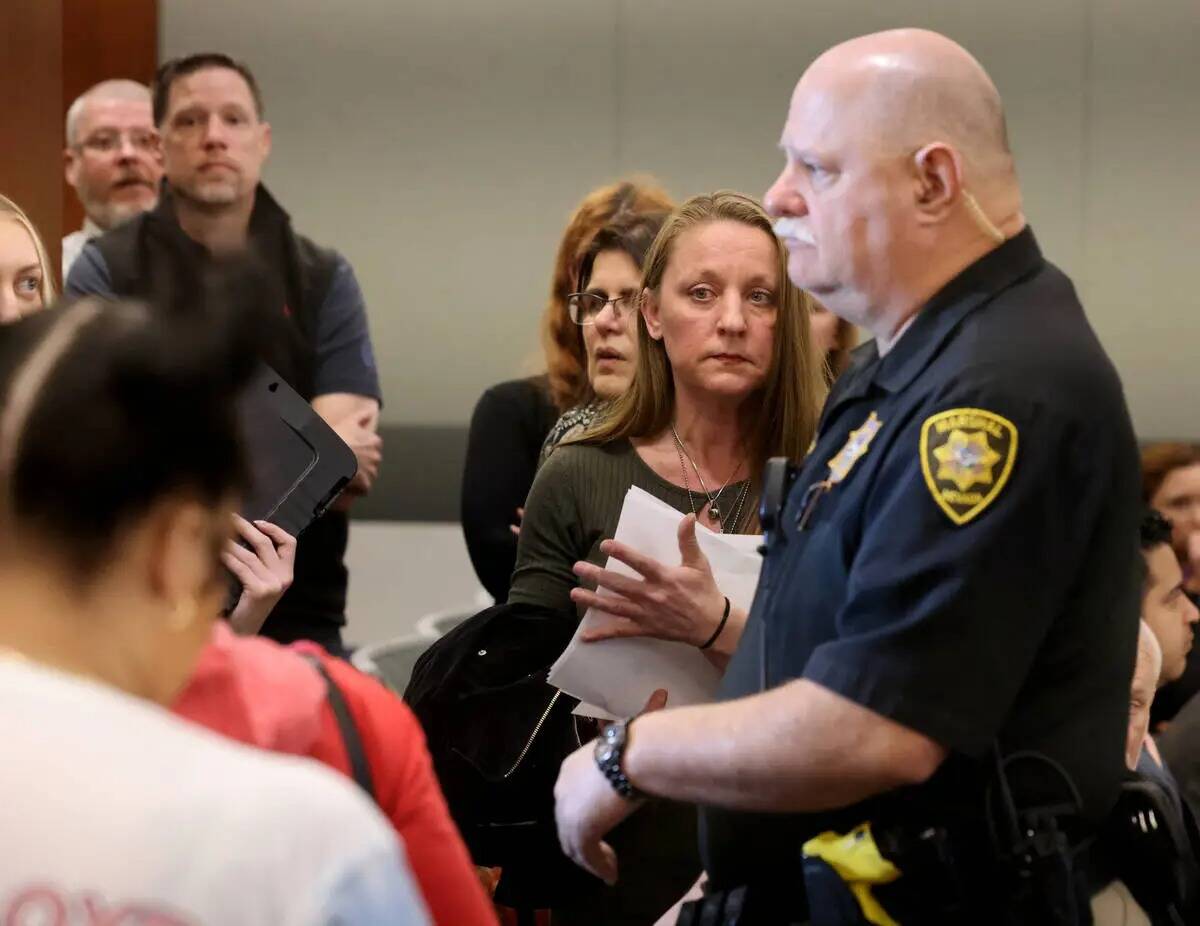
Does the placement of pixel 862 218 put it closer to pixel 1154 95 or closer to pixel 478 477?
pixel 478 477

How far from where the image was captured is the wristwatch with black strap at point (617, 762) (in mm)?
1581

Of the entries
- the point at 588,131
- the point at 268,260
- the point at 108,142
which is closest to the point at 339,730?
the point at 268,260

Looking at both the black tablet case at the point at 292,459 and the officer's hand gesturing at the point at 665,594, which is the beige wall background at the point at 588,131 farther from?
the officer's hand gesturing at the point at 665,594

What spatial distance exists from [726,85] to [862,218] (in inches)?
172

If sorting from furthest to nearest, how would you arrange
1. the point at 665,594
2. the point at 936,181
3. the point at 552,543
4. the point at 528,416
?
the point at 528,416
the point at 552,543
the point at 665,594
the point at 936,181

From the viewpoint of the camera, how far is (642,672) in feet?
6.81

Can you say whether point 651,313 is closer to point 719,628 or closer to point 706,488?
point 706,488

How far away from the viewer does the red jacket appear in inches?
43.1

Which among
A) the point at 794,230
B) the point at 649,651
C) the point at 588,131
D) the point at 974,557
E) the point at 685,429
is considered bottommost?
the point at 649,651

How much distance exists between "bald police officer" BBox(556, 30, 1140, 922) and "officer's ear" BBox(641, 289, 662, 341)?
0.69 m

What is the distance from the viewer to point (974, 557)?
4.62 ft

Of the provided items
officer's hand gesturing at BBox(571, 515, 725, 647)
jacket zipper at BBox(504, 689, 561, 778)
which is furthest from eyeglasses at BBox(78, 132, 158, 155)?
officer's hand gesturing at BBox(571, 515, 725, 647)

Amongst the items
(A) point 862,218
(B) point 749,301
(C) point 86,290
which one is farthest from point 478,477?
(A) point 862,218

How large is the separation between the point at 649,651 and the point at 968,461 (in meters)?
0.73
